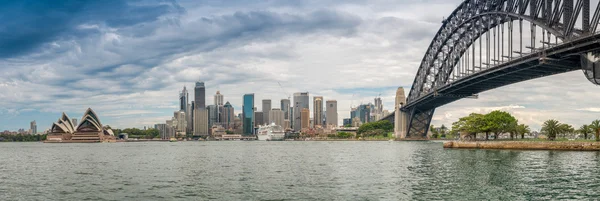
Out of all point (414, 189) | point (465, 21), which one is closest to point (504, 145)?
point (465, 21)

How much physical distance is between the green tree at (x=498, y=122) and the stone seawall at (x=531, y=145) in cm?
772

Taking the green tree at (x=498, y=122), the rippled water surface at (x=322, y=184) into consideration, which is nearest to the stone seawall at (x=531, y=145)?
the green tree at (x=498, y=122)

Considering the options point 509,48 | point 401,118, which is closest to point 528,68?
point 509,48

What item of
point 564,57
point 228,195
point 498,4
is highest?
point 498,4

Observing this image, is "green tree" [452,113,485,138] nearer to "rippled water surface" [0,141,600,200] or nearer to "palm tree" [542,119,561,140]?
"palm tree" [542,119,561,140]

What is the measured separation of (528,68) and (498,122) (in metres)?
30.0

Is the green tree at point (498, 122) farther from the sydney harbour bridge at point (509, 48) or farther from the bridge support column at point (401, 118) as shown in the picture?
the bridge support column at point (401, 118)

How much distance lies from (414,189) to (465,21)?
68.8m

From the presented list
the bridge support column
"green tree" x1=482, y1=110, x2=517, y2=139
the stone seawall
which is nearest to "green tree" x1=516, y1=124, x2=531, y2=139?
"green tree" x1=482, y1=110, x2=517, y2=139

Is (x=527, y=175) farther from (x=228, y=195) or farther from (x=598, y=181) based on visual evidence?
(x=228, y=195)

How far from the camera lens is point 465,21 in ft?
300

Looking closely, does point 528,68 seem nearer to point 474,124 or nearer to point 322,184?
point 474,124

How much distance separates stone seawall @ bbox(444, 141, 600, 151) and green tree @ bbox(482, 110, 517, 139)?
772 cm

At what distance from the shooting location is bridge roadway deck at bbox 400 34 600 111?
167 ft
